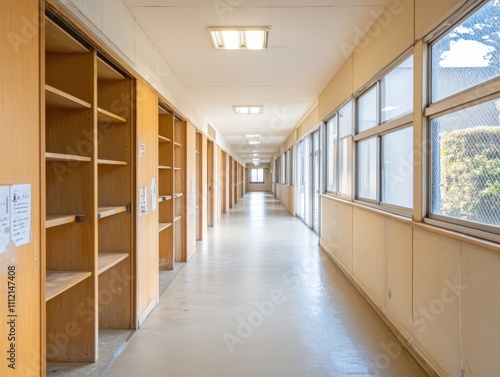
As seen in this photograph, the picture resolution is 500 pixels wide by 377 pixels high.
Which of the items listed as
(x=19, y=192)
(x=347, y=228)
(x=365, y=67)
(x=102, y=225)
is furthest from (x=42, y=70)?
(x=347, y=228)

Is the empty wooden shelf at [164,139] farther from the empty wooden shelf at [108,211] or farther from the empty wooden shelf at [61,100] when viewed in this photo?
the empty wooden shelf at [61,100]

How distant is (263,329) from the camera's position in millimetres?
3557

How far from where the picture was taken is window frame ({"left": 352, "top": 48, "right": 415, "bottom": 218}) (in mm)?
3331

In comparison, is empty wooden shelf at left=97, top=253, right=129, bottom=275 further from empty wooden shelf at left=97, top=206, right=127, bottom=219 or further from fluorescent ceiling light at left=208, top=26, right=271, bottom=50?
fluorescent ceiling light at left=208, top=26, right=271, bottom=50

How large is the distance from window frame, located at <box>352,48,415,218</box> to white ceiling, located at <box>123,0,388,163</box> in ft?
1.86

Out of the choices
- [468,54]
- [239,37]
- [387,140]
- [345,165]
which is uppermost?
[239,37]

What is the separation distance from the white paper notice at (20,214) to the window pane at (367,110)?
362cm

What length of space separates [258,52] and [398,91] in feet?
6.06

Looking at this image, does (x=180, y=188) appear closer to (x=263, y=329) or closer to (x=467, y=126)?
(x=263, y=329)

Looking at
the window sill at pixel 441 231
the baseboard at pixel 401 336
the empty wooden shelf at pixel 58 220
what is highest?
the empty wooden shelf at pixel 58 220

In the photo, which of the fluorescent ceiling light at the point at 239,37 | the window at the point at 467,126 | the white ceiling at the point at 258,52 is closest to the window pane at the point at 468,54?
the window at the point at 467,126

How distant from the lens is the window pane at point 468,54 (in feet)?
7.04

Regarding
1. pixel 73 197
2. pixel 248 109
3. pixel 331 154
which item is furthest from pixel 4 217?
pixel 248 109

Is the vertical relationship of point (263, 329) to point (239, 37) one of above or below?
below
